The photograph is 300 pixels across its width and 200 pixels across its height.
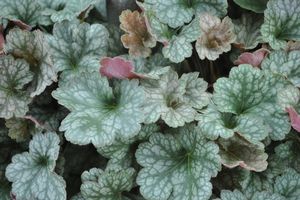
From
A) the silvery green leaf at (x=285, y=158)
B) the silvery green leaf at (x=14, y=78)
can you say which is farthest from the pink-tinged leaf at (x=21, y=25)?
the silvery green leaf at (x=285, y=158)

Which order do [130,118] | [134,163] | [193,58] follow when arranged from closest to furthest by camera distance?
[130,118], [134,163], [193,58]

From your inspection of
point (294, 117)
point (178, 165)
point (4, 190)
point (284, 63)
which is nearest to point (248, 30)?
point (284, 63)

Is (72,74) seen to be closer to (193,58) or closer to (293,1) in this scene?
(193,58)

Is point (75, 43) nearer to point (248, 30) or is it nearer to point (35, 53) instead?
point (35, 53)

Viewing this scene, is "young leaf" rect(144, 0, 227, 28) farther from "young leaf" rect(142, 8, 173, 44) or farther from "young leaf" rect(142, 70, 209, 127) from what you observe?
"young leaf" rect(142, 70, 209, 127)

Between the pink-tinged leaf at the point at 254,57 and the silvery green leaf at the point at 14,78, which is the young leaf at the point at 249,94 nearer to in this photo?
the pink-tinged leaf at the point at 254,57

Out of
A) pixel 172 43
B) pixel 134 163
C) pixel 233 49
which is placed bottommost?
pixel 134 163

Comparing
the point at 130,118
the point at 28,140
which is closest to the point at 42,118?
the point at 28,140
